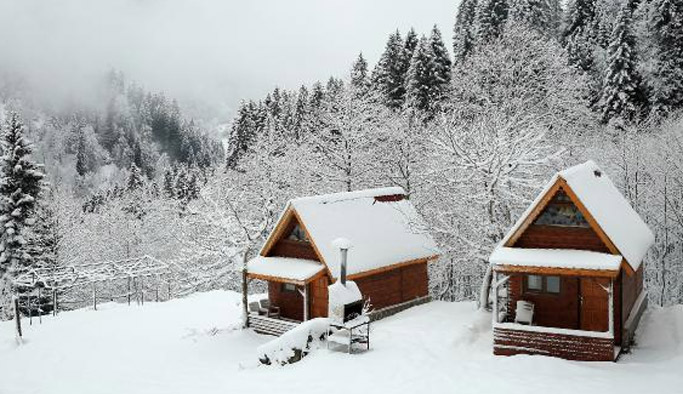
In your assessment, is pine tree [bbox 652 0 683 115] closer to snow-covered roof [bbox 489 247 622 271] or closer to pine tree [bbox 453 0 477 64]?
pine tree [bbox 453 0 477 64]

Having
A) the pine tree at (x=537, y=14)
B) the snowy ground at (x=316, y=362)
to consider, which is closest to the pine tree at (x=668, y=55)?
the pine tree at (x=537, y=14)

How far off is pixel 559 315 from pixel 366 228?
898 cm

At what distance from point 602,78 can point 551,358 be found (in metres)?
40.6

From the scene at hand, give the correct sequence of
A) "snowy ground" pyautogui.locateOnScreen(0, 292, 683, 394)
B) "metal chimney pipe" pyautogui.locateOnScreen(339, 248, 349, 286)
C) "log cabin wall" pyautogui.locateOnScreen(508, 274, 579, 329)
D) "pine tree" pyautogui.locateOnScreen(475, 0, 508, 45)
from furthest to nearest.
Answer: "pine tree" pyautogui.locateOnScreen(475, 0, 508, 45), "metal chimney pipe" pyautogui.locateOnScreen(339, 248, 349, 286), "log cabin wall" pyautogui.locateOnScreen(508, 274, 579, 329), "snowy ground" pyautogui.locateOnScreen(0, 292, 683, 394)

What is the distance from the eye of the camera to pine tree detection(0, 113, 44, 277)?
39.2 metres

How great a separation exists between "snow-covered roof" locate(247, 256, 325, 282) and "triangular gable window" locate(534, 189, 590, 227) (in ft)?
28.3

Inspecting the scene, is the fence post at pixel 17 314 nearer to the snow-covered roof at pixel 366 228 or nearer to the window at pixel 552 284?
the snow-covered roof at pixel 366 228

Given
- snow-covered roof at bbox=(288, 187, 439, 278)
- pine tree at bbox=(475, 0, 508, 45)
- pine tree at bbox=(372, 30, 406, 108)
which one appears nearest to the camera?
snow-covered roof at bbox=(288, 187, 439, 278)

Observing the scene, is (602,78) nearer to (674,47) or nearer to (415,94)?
(674,47)

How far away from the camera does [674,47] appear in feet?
159

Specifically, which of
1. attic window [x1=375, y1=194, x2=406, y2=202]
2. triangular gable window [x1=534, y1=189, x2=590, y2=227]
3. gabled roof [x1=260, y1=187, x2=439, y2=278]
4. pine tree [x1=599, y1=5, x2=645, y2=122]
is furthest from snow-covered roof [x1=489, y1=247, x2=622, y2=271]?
pine tree [x1=599, y1=5, x2=645, y2=122]

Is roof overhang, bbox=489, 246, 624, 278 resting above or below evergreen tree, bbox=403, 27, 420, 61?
below

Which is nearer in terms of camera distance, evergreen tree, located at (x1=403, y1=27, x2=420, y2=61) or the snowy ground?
the snowy ground

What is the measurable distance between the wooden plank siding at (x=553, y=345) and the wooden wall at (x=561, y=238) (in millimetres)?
2836
